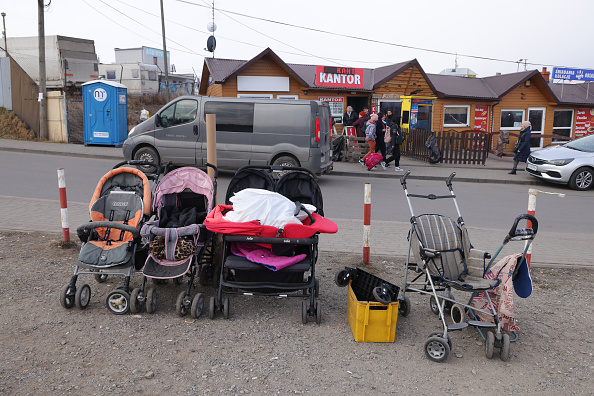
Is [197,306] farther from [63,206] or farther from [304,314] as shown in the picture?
[63,206]

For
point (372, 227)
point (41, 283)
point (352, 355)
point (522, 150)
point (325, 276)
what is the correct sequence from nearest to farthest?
point (352, 355), point (41, 283), point (325, 276), point (372, 227), point (522, 150)

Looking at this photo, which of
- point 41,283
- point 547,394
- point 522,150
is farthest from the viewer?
point 522,150

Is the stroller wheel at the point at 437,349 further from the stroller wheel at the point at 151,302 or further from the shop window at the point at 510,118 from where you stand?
the shop window at the point at 510,118

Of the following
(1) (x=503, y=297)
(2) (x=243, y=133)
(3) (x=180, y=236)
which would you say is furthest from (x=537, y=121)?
(3) (x=180, y=236)

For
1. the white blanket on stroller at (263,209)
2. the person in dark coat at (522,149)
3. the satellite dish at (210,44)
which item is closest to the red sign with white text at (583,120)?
the person in dark coat at (522,149)

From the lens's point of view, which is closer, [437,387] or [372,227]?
[437,387]

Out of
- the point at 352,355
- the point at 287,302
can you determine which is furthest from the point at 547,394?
the point at 287,302

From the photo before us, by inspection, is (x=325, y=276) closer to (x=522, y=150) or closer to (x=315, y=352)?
(x=315, y=352)

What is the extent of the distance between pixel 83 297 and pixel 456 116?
23.8 m

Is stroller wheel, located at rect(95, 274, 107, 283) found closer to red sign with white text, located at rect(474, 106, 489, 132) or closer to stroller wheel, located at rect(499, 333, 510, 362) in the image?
stroller wheel, located at rect(499, 333, 510, 362)

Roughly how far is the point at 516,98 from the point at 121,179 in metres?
25.2

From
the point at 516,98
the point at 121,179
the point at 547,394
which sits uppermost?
the point at 516,98

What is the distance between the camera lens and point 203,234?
5.50 metres

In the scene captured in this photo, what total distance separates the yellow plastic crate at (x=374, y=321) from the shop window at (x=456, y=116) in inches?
890
